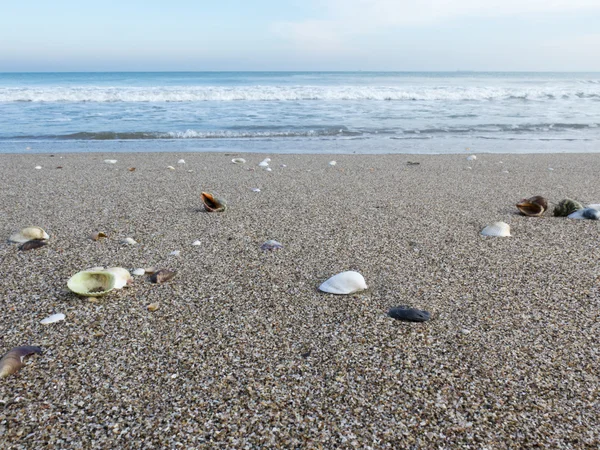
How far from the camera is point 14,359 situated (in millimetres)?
1649

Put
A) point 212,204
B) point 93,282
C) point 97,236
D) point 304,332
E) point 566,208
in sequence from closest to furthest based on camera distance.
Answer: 1. point 304,332
2. point 93,282
3. point 97,236
4. point 566,208
5. point 212,204

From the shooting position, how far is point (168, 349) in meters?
1.76

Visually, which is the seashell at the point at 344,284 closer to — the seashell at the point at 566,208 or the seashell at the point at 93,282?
the seashell at the point at 93,282

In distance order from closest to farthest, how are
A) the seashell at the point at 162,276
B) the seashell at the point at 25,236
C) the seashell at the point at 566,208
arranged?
the seashell at the point at 162,276 < the seashell at the point at 25,236 < the seashell at the point at 566,208

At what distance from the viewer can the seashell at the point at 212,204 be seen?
12.4ft

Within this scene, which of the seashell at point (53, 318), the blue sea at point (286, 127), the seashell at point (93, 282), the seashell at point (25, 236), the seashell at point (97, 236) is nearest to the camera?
the seashell at point (53, 318)

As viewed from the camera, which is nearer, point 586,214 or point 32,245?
point 32,245

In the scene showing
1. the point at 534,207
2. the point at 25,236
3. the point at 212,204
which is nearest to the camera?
the point at 25,236

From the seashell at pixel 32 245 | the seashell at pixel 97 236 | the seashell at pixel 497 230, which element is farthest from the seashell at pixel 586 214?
the seashell at pixel 32 245

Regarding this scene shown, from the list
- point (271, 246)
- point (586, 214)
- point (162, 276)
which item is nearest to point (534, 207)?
point (586, 214)

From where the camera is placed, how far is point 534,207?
3695 mm

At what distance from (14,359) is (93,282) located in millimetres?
612

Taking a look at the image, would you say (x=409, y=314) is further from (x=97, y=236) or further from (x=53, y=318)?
(x=97, y=236)

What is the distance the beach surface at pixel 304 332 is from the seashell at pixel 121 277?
0.16 feet
